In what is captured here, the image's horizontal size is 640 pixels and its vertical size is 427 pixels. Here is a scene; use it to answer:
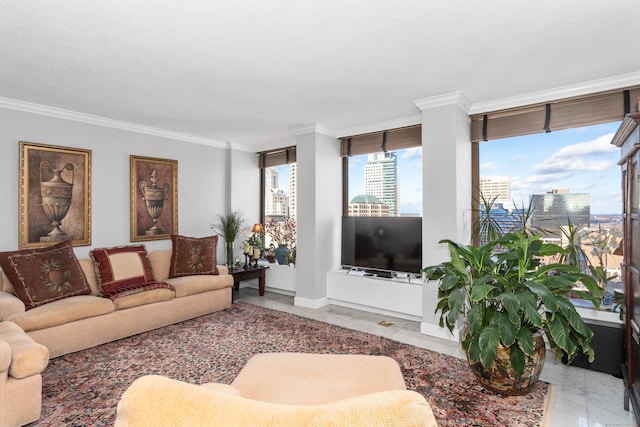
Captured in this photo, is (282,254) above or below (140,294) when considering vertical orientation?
above

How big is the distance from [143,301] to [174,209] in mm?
1768

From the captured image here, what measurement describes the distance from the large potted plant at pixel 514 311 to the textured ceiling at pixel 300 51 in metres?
1.48

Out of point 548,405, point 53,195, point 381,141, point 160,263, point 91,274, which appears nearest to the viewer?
point 548,405

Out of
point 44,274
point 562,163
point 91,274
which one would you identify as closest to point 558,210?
point 562,163

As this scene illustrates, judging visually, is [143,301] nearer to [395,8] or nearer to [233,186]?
[233,186]

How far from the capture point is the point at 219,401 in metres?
0.72

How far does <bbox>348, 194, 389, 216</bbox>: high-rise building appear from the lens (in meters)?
4.99

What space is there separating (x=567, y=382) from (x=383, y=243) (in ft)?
7.74

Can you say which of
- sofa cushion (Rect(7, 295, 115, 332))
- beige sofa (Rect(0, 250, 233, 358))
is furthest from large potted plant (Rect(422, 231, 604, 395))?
sofa cushion (Rect(7, 295, 115, 332))

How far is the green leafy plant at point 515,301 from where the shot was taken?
2.25 m

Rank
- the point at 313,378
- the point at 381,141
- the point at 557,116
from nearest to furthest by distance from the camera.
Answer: the point at 313,378 → the point at 557,116 → the point at 381,141

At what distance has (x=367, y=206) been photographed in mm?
5121

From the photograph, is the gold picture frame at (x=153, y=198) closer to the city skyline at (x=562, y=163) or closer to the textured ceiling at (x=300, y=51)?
the textured ceiling at (x=300, y=51)

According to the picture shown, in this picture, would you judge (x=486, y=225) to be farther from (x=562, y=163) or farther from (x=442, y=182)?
(x=562, y=163)
